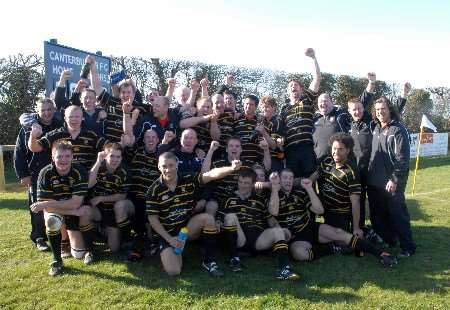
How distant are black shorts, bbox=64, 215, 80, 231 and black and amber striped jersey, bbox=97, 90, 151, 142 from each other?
50.9 inches

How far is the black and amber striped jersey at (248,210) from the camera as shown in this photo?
17.5 feet

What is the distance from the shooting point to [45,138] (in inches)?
216

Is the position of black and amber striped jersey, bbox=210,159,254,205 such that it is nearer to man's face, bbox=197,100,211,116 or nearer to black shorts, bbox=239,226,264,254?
black shorts, bbox=239,226,264,254

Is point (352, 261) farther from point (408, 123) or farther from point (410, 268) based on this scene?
point (408, 123)

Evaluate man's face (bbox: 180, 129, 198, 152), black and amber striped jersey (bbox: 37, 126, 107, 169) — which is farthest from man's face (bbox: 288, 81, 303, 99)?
black and amber striped jersey (bbox: 37, 126, 107, 169)

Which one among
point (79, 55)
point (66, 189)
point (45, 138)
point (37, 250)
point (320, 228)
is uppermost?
point (79, 55)

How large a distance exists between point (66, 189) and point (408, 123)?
23.2 m

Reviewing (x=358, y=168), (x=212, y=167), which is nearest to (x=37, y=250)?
(x=212, y=167)

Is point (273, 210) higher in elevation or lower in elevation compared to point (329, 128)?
lower

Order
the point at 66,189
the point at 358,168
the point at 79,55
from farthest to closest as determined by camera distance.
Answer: the point at 79,55, the point at 358,168, the point at 66,189

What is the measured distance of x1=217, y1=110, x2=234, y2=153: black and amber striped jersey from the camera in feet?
20.5

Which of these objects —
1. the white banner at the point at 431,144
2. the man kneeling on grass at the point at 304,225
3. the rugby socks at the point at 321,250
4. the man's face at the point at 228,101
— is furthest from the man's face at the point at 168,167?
the white banner at the point at 431,144

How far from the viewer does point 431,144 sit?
20984 millimetres

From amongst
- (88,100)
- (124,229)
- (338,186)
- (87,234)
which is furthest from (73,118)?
(338,186)
